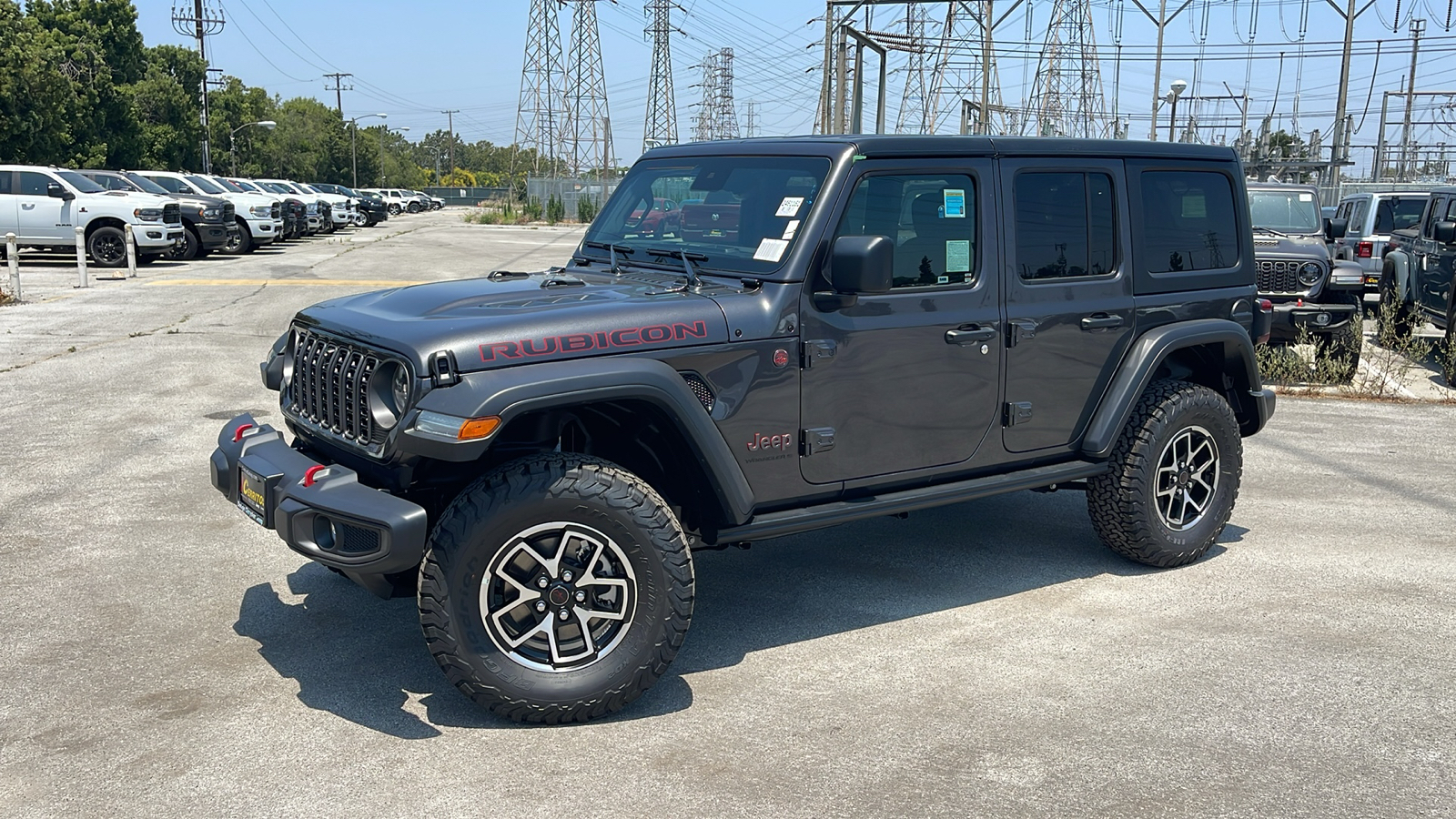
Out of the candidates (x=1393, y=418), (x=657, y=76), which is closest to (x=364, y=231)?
(x=657, y=76)

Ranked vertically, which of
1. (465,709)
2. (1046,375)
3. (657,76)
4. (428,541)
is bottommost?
(465,709)

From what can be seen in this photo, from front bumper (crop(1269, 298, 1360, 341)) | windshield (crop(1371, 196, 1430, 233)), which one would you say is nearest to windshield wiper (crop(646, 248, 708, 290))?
front bumper (crop(1269, 298, 1360, 341))

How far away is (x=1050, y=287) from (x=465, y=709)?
304 cm

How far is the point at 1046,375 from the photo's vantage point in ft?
17.6

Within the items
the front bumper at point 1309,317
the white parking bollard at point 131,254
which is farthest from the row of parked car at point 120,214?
the front bumper at point 1309,317

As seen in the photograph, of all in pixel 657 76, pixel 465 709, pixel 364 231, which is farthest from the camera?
pixel 657 76

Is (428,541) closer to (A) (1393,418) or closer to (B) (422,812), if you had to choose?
(B) (422,812)

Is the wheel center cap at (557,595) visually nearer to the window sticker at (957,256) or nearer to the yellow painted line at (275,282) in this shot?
the window sticker at (957,256)

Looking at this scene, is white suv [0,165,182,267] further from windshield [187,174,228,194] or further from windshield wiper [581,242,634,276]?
windshield wiper [581,242,634,276]

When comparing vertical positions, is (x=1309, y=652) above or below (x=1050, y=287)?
below

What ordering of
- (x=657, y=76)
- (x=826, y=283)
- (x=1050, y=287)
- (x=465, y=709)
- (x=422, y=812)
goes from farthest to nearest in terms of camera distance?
(x=657, y=76), (x=1050, y=287), (x=826, y=283), (x=465, y=709), (x=422, y=812)

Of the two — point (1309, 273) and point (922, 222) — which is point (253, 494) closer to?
point (922, 222)

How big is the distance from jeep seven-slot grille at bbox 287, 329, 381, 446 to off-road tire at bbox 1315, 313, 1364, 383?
996 centimetres

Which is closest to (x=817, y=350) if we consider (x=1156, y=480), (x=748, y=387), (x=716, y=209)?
(x=748, y=387)
